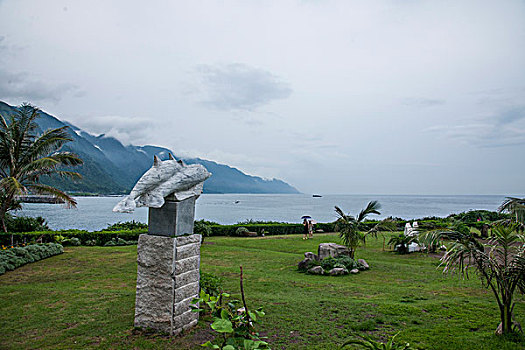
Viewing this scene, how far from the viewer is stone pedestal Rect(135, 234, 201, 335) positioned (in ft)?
19.0

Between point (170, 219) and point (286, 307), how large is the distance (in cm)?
340

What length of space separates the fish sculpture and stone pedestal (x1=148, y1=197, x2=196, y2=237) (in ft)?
0.57

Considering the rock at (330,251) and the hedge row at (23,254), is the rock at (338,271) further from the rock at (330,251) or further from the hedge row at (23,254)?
the hedge row at (23,254)

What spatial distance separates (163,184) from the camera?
584 cm

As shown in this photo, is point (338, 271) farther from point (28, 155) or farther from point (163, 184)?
point (28, 155)

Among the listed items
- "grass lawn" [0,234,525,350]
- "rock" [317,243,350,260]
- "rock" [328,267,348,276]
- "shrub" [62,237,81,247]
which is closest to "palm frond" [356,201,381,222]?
"rock" [317,243,350,260]

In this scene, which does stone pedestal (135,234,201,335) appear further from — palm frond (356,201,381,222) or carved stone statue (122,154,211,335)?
palm frond (356,201,381,222)

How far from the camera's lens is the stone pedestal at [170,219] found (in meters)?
5.93

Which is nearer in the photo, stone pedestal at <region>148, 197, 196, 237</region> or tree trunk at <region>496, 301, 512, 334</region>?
tree trunk at <region>496, 301, 512, 334</region>

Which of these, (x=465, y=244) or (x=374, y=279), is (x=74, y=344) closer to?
(x=465, y=244)

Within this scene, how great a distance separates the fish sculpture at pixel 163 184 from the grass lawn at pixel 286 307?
237 cm

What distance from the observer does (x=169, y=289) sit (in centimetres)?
578

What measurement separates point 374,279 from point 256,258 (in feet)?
17.6

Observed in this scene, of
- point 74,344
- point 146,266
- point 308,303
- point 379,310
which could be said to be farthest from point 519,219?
point 74,344
